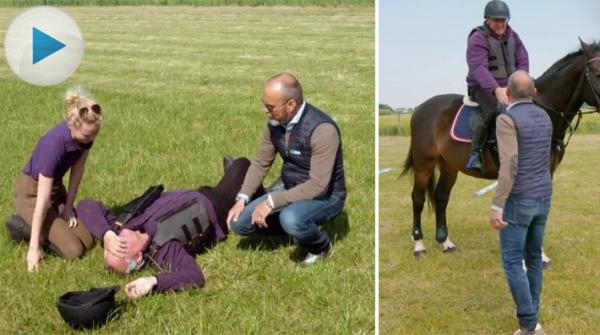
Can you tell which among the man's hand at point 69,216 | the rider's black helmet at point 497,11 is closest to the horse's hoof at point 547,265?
the rider's black helmet at point 497,11

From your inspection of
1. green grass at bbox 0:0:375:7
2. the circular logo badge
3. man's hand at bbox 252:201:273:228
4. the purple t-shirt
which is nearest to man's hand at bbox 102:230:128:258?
the purple t-shirt

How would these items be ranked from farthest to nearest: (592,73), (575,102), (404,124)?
(575,102), (592,73), (404,124)

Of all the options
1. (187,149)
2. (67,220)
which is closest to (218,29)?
(187,149)

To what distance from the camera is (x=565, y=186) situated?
2756 millimetres

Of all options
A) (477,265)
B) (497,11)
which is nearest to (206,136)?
(477,265)

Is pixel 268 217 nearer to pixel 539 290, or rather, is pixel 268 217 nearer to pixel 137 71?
pixel 539 290

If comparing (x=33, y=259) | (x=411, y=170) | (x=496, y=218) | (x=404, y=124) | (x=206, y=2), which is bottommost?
(x=33, y=259)

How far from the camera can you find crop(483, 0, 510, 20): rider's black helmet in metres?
2.15

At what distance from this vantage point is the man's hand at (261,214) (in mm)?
3580

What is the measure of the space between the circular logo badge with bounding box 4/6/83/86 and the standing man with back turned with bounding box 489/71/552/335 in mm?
4684

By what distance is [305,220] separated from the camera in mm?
3576

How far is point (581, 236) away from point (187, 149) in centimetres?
368

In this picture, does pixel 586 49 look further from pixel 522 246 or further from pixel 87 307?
pixel 87 307

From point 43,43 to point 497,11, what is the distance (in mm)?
5166
